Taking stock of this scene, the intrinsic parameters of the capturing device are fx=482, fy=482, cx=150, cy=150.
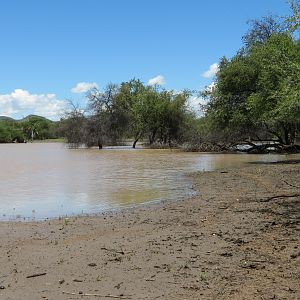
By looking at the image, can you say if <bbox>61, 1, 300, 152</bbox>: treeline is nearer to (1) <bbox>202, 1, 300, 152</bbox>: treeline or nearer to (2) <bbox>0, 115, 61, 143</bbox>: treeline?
(1) <bbox>202, 1, 300, 152</bbox>: treeline

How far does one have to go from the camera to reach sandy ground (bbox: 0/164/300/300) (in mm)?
5500

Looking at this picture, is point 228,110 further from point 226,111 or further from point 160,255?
point 160,255

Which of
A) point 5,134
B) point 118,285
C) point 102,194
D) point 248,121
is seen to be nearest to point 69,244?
point 118,285

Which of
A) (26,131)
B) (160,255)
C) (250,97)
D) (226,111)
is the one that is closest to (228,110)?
(226,111)

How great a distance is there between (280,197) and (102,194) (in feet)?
20.4

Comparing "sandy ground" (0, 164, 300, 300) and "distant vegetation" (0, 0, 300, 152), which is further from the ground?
"distant vegetation" (0, 0, 300, 152)

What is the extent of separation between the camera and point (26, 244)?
8.09 meters

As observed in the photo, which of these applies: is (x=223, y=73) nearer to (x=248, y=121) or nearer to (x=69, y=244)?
(x=248, y=121)

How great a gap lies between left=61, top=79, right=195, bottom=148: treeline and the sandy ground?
174 feet

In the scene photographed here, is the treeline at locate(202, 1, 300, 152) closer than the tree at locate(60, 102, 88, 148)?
Yes

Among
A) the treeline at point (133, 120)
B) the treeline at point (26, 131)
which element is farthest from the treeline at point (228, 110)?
the treeline at point (26, 131)

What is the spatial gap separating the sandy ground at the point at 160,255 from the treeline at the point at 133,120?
174ft

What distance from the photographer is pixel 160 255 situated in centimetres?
701

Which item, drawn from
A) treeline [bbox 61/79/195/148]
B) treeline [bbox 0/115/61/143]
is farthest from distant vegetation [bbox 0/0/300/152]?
treeline [bbox 0/115/61/143]
